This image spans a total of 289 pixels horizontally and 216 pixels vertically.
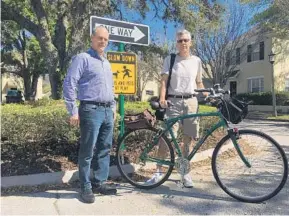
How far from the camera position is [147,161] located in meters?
5.19

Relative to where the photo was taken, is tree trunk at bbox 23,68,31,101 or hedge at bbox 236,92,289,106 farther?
tree trunk at bbox 23,68,31,101

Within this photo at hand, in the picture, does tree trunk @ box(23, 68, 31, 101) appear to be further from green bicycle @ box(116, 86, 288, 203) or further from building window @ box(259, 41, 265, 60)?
green bicycle @ box(116, 86, 288, 203)

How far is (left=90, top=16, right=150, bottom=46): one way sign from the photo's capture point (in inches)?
217

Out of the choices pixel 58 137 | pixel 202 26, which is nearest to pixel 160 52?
pixel 202 26

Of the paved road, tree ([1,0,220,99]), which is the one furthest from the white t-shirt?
tree ([1,0,220,99])

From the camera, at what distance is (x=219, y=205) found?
428 cm

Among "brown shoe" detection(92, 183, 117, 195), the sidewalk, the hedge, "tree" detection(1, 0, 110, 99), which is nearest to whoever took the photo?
the sidewalk

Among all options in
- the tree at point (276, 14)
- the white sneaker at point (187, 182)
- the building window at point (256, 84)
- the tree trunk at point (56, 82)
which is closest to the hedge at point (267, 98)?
the building window at point (256, 84)

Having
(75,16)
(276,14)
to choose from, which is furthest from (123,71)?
(276,14)

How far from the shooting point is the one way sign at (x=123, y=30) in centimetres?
552

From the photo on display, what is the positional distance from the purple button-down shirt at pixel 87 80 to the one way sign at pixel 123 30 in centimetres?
103

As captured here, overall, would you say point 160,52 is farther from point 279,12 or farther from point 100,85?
point 100,85

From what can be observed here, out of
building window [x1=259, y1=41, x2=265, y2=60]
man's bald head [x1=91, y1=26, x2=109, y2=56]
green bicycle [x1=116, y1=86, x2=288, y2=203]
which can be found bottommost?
green bicycle [x1=116, y1=86, x2=288, y2=203]

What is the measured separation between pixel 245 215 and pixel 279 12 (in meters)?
18.9
